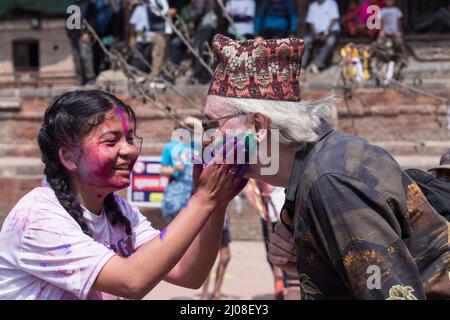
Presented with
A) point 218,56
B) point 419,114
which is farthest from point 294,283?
point 419,114

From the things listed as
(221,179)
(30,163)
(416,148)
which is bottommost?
(30,163)

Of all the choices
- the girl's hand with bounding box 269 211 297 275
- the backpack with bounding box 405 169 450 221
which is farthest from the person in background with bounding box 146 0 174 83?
the girl's hand with bounding box 269 211 297 275

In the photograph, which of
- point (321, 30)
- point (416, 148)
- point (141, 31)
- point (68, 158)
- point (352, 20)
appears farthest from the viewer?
point (352, 20)

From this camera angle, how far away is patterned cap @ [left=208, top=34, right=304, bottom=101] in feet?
7.93

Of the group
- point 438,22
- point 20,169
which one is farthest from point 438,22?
point 20,169

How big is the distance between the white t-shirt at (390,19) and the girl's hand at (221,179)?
11792mm

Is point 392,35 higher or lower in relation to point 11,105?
higher

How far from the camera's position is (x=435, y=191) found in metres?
2.79

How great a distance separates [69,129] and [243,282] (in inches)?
232

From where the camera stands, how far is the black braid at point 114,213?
2697 mm

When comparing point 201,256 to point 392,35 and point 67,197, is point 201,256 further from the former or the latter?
point 392,35

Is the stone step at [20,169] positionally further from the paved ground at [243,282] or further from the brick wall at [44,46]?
the brick wall at [44,46]

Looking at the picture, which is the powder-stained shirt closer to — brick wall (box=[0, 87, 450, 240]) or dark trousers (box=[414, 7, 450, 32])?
brick wall (box=[0, 87, 450, 240])

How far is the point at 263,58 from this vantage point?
2.44 metres
